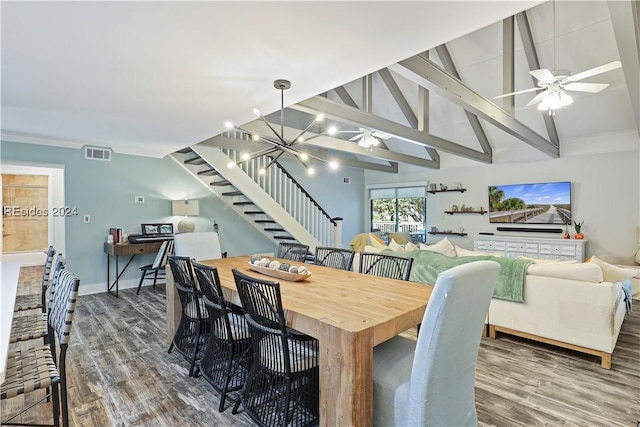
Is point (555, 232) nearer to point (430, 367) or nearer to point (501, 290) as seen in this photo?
point (501, 290)

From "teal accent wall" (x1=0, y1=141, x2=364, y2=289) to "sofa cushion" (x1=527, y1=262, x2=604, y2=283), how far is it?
17.3ft

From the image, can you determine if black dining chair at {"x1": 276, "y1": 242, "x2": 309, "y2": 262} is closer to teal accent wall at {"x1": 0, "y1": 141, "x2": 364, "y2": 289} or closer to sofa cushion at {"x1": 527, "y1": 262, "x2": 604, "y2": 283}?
sofa cushion at {"x1": 527, "y1": 262, "x2": 604, "y2": 283}

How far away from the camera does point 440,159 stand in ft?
26.0

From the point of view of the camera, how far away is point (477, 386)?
8.06 ft

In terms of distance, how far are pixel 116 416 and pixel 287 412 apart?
1187mm

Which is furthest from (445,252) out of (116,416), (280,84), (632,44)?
(116,416)

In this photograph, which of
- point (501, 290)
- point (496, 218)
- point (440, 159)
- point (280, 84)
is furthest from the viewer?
point (440, 159)

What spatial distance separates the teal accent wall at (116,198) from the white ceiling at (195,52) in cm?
54

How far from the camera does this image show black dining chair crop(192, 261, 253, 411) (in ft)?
7.40

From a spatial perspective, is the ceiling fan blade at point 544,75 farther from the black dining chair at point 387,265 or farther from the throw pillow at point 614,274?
the black dining chair at point 387,265

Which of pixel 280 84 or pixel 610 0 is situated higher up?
pixel 610 0

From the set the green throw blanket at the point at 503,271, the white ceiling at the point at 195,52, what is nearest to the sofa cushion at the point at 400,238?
the green throw blanket at the point at 503,271

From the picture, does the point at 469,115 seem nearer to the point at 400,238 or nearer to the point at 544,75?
the point at 400,238

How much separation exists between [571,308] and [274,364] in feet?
8.76
